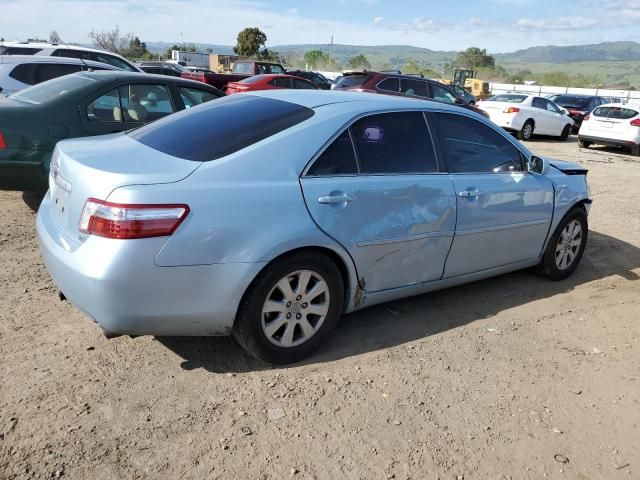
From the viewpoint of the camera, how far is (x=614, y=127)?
1587 cm

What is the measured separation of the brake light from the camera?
2.79m

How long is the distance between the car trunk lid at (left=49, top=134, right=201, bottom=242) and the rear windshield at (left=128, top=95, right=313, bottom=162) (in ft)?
0.41

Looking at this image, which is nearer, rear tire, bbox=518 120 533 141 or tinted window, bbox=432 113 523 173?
tinted window, bbox=432 113 523 173


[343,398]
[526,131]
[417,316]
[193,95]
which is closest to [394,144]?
[417,316]

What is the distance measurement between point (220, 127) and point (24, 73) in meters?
6.82

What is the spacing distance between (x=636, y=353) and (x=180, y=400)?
3118mm

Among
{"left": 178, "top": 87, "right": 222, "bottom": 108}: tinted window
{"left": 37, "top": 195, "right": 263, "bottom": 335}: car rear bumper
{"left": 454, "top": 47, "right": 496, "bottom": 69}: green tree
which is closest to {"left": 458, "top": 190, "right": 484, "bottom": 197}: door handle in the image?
{"left": 37, "top": 195, "right": 263, "bottom": 335}: car rear bumper

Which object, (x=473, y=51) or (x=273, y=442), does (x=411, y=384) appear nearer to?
(x=273, y=442)

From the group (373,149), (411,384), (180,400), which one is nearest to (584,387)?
(411,384)

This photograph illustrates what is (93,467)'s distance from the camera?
8.28 ft

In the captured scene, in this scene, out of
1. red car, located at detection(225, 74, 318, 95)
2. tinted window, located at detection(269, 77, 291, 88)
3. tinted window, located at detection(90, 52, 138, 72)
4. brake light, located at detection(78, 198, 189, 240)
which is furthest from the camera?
tinted window, located at detection(269, 77, 291, 88)

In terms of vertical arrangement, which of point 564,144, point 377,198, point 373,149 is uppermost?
point 373,149

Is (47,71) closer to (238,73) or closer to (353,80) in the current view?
(353,80)

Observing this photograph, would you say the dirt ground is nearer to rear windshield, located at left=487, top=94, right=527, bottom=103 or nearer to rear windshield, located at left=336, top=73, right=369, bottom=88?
rear windshield, located at left=336, top=73, right=369, bottom=88
